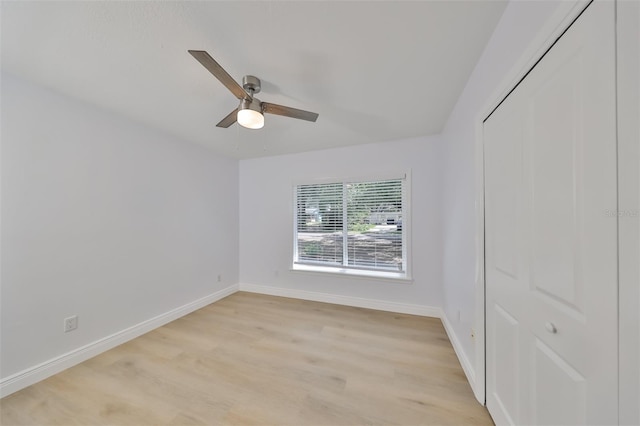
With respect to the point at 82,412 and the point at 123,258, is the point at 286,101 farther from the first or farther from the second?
the point at 82,412

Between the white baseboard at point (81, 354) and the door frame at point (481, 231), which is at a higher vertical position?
the door frame at point (481, 231)

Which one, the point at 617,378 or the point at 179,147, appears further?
the point at 179,147

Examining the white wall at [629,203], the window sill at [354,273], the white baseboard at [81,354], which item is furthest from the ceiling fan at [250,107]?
the white baseboard at [81,354]

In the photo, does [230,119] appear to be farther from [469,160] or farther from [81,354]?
[81,354]

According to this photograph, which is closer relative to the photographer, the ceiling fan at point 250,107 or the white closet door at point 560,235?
the white closet door at point 560,235

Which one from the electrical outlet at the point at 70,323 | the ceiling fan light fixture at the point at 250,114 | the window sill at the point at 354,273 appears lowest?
the electrical outlet at the point at 70,323

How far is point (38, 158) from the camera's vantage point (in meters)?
1.68

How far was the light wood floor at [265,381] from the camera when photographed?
136 centimetres

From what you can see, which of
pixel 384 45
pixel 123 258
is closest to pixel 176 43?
pixel 384 45

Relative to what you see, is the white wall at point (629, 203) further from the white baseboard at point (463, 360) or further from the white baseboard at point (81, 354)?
the white baseboard at point (81, 354)

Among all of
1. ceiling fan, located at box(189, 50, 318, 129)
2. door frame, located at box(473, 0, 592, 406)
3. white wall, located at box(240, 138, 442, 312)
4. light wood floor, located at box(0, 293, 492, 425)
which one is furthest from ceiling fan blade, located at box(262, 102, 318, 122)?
light wood floor, located at box(0, 293, 492, 425)

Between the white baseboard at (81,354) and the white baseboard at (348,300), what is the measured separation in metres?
1.03

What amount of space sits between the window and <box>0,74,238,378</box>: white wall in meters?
1.61

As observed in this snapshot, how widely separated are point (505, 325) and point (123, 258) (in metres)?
3.28
